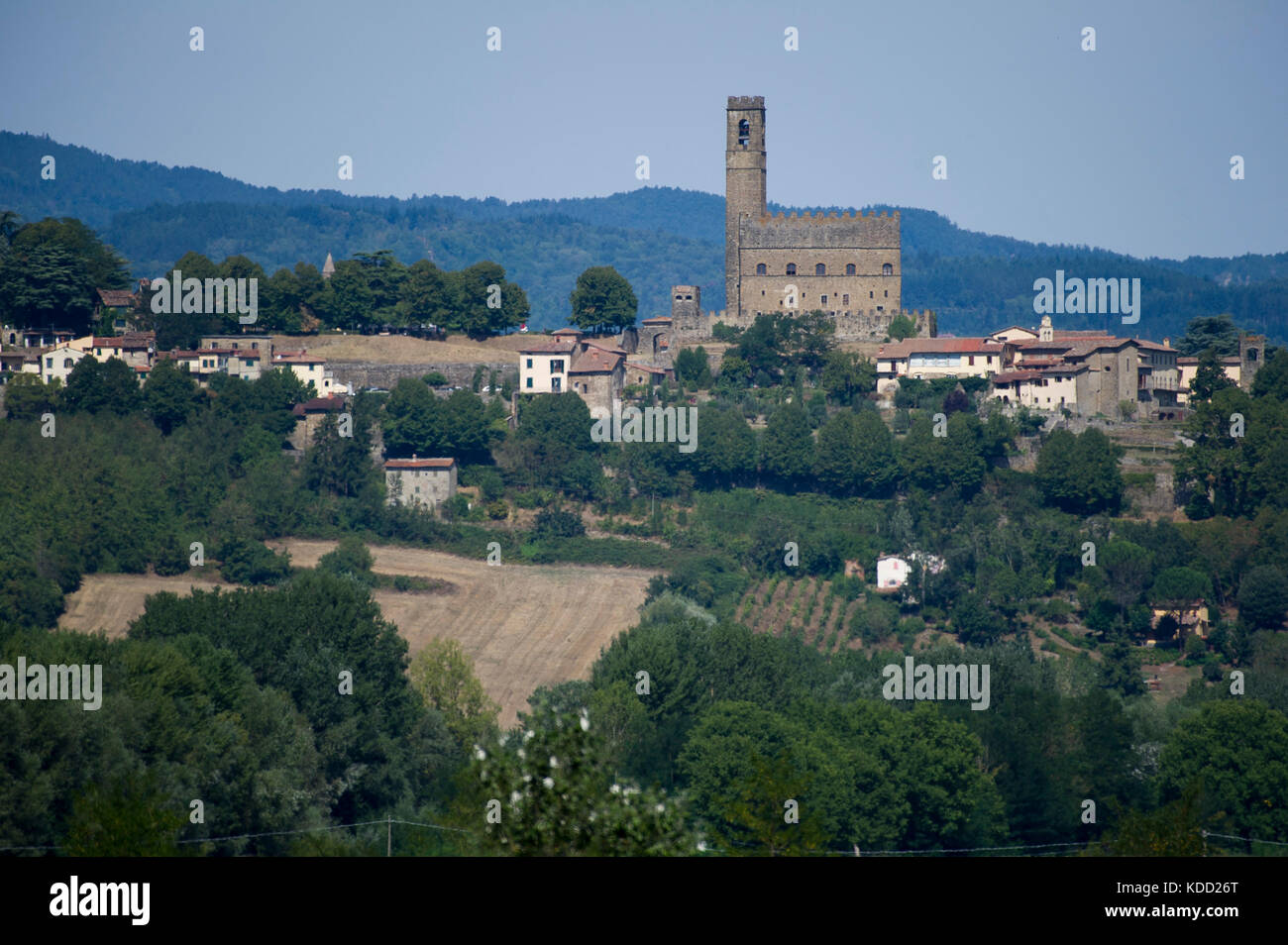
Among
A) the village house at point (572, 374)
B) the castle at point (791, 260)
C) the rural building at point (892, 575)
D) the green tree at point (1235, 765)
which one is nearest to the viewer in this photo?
the green tree at point (1235, 765)

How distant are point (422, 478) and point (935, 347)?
22.9m

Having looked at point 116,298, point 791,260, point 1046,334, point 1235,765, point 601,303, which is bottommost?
point 1235,765

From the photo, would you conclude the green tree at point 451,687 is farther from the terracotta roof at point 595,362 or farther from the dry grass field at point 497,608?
the terracotta roof at point 595,362

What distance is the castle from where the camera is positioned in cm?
8150

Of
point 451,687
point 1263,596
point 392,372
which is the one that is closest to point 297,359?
point 392,372

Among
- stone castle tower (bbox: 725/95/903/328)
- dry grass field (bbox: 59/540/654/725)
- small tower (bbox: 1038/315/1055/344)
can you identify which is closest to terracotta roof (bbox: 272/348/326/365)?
dry grass field (bbox: 59/540/654/725)

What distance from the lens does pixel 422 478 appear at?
67750 millimetres

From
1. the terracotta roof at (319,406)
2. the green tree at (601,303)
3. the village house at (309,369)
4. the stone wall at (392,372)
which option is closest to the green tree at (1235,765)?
the terracotta roof at (319,406)

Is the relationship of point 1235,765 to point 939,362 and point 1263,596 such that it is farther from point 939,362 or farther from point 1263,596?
point 939,362

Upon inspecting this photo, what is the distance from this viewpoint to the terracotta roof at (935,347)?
73.8m

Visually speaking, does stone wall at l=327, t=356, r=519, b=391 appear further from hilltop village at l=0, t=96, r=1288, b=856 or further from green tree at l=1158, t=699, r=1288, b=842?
green tree at l=1158, t=699, r=1288, b=842

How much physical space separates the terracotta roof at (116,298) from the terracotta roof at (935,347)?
34.3m

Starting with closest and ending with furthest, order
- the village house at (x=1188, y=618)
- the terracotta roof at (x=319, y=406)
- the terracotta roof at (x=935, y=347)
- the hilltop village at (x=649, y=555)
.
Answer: the hilltop village at (x=649, y=555)
the village house at (x=1188, y=618)
the terracotta roof at (x=319, y=406)
the terracotta roof at (x=935, y=347)

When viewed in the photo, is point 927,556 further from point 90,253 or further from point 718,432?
point 90,253
